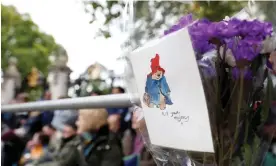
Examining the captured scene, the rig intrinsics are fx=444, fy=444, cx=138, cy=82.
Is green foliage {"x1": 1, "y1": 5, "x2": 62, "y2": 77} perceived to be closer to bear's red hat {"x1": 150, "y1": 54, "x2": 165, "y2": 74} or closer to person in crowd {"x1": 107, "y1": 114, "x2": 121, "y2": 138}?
person in crowd {"x1": 107, "y1": 114, "x2": 121, "y2": 138}

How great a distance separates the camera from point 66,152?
2.04 m

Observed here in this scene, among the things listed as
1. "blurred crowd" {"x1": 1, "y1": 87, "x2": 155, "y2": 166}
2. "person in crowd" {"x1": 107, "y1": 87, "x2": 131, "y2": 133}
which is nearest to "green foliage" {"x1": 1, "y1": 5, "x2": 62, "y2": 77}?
"blurred crowd" {"x1": 1, "y1": 87, "x2": 155, "y2": 166}

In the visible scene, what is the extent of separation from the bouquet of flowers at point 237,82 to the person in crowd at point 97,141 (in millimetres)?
1231

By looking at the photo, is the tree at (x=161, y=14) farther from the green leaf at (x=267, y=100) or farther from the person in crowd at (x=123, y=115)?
the person in crowd at (x=123, y=115)

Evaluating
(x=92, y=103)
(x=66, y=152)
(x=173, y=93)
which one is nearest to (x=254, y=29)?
(x=173, y=93)

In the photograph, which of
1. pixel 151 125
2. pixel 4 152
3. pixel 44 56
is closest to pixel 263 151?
pixel 151 125

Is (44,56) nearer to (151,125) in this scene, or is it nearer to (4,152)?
(4,152)

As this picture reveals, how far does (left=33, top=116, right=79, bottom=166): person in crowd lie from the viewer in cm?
199

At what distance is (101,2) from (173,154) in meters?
0.83

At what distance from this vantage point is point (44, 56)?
1390 centimetres

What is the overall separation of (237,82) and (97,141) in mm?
1378

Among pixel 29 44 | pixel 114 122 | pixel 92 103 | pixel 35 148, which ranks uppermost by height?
pixel 29 44

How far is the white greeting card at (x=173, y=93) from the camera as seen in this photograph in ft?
1.90

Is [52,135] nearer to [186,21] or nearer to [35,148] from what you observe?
[35,148]
